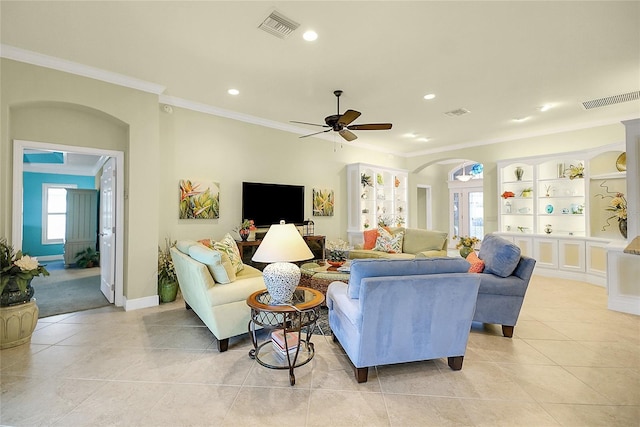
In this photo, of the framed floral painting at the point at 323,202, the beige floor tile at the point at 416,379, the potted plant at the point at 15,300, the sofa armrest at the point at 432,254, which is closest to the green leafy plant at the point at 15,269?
the potted plant at the point at 15,300

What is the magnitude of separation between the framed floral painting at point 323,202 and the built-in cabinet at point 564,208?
3.76 metres

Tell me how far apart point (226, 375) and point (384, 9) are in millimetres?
3248

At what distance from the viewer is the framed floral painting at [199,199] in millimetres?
4438

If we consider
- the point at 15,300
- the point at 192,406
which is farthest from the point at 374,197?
the point at 15,300

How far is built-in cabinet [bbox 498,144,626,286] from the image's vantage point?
17.0 feet

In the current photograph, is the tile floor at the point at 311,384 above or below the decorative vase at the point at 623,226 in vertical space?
below

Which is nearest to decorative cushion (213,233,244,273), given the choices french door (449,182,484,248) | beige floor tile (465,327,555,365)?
beige floor tile (465,327,555,365)

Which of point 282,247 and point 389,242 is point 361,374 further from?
point 389,242

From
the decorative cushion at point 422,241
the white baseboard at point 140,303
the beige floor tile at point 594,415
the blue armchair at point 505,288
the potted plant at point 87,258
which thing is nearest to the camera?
the beige floor tile at point 594,415

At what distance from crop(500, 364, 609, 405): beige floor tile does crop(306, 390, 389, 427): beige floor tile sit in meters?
1.13

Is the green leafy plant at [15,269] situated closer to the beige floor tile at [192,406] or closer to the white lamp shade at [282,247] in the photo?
the beige floor tile at [192,406]

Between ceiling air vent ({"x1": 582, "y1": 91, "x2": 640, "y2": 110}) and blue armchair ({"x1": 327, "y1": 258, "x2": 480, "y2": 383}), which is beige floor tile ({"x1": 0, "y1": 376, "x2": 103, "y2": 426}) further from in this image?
ceiling air vent ({"x1": 582, "y1": 91, "x2": 640, "y2": 110})

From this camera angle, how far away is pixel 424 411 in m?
1.89

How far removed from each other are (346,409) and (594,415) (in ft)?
5.17
